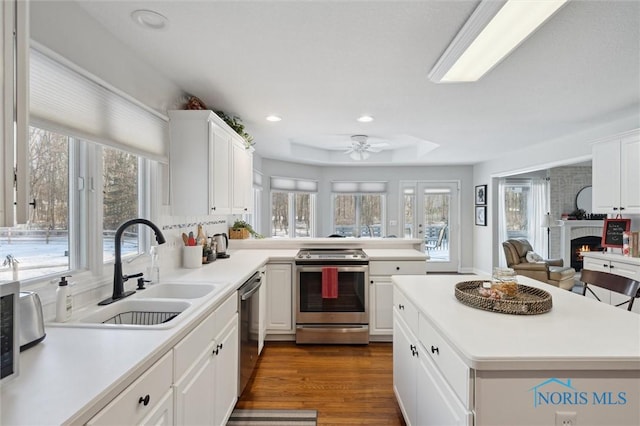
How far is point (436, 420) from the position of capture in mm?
1359

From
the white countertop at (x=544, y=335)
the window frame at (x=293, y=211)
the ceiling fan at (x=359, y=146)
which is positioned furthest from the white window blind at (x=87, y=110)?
the window frame at (x=293, y=211)

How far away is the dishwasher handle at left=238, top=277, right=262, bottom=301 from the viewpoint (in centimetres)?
225

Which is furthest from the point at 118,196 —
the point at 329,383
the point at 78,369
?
the point at 329,383

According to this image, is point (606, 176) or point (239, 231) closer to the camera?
point (606, 176)

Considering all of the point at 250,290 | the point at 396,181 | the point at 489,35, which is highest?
the point at 489,35

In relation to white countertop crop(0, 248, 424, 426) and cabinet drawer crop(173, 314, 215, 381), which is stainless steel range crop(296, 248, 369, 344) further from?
white countertop crop(0, 248, 424, 426)

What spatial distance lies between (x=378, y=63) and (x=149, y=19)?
4.71 feet

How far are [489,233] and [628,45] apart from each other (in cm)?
483

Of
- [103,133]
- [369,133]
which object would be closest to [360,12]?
[103,133]

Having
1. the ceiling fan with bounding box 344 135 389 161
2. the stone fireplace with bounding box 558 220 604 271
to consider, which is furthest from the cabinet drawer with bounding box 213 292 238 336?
the stone fireplace with bounding box 558 220 604 271

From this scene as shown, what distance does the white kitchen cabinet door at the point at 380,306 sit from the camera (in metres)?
3.31

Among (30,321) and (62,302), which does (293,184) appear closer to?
(62,302)

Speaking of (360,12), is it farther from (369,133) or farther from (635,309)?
(635,309)

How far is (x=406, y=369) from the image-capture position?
6.18ft
